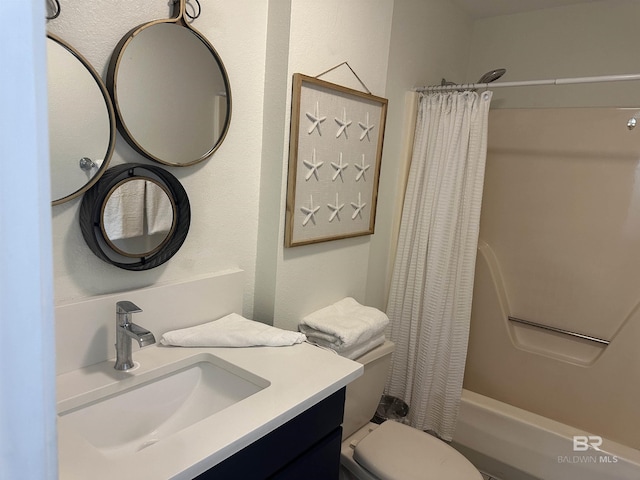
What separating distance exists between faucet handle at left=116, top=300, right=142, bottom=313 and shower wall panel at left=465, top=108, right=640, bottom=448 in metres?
1.89

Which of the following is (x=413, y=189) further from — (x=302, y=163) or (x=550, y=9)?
(x=550, y=9)

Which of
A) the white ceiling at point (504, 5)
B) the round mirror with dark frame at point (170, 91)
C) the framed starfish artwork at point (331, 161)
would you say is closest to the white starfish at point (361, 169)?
the framed starfish artwork at point (331, 161)

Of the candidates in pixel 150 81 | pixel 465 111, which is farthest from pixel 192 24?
pixel 465 111

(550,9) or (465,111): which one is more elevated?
(550,9)

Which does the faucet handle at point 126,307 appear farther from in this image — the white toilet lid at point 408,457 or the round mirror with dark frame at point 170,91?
the white toilet lid at point 408,457

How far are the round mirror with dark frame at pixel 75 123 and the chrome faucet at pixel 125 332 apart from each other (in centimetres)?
30

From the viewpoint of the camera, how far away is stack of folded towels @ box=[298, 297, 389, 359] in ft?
5.19

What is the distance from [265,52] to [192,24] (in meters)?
0.30

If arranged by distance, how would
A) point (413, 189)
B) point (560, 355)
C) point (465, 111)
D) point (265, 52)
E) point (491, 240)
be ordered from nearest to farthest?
point (265, 52)
point (465, 111)
point (413, 189)
point (560, 355)
point (491, 240)

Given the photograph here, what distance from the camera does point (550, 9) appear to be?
2400 millimetres

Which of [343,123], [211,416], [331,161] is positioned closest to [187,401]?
[211,416]

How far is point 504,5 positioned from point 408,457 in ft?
7.45

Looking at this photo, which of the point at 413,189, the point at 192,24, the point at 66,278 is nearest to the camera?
the point at 66,278

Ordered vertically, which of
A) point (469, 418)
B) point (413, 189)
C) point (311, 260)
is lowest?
point (469, 418)
